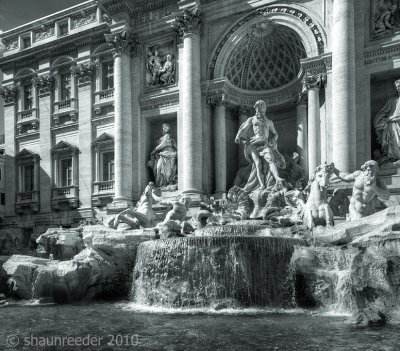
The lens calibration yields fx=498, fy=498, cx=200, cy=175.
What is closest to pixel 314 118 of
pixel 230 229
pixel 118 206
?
pixel 230 229

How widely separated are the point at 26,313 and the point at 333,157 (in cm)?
1168

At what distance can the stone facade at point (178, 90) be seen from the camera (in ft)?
61.0

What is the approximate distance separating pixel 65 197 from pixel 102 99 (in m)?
5.52

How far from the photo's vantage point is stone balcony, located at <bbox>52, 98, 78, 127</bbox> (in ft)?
87.2

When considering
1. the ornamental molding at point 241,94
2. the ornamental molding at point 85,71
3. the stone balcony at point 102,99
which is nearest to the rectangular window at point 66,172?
the stone balcony at point 102,99

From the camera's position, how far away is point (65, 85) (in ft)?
90.3

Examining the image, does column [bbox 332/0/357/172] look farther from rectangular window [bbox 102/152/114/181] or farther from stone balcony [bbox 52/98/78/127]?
stone balcony [bbox 52/98/78/127]

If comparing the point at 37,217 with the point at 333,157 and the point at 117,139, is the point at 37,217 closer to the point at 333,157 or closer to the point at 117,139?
the point at 117,139

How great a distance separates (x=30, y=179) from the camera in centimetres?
2855

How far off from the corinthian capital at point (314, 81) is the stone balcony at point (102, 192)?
10.8 meters

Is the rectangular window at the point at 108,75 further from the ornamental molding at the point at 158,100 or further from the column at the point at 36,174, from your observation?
the column at the point at 36,174

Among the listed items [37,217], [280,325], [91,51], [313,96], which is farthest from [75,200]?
[280,325]

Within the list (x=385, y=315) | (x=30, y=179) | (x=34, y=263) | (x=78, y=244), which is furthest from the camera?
(x=30, y=179)

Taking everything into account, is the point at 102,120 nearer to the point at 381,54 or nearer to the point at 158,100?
the point at 158,100
